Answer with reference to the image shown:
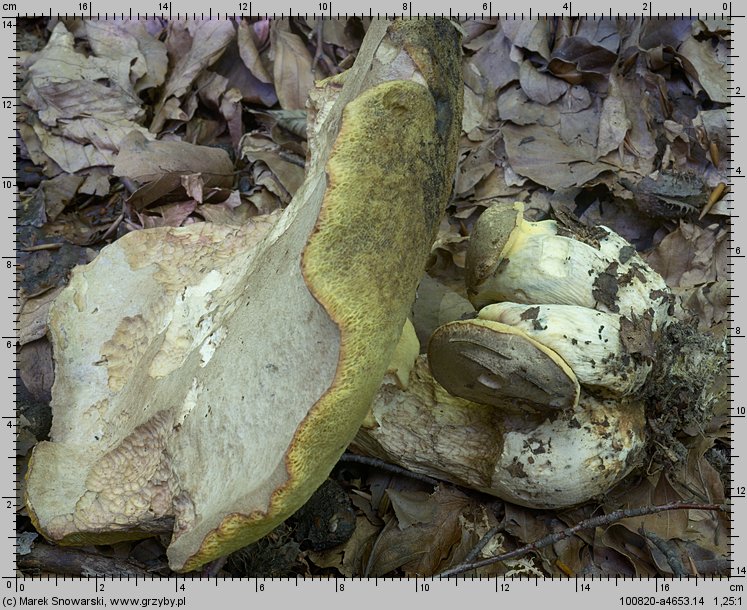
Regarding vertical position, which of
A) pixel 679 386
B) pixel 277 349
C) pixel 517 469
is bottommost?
pixel 517 469

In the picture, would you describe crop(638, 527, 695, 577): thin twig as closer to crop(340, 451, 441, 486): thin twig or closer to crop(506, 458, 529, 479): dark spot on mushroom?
crop(506, 458, 529, 479): dark spot on mushroom

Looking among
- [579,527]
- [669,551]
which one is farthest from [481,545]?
[669,551]

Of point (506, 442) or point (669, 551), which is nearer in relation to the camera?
point (506, 442)

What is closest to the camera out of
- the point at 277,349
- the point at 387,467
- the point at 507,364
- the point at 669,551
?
the point at 277,349

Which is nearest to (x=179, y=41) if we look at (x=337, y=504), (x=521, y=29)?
(x=521, y=29)

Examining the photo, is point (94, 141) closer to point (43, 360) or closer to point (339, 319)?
point (43, 360)

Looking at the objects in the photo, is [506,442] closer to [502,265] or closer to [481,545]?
[481,545]

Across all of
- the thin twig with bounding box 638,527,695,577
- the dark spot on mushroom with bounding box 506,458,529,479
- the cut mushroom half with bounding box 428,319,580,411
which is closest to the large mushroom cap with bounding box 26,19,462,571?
the cut mushroom half with bounding box 428,319,580,411

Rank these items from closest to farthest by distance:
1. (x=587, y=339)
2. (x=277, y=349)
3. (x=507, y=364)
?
1. (x=277, y=349)
2. (x=507, y=364)
3. (x=587, y=339)
